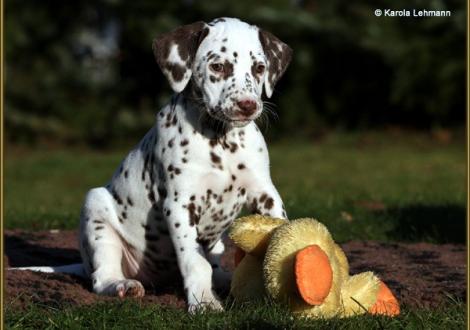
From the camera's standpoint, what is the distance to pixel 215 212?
513 centimetres

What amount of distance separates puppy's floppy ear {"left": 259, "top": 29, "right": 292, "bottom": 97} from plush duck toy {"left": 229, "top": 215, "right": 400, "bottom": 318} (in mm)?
974

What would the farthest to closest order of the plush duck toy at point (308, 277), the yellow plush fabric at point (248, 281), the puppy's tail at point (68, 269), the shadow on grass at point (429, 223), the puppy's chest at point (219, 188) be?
1. the shadow on grass at point (429, 223)
2. the puppy's tail at point (68, 269)
3. the puppy's chest at point (219, 188)
4. the yellow plush fabric at point (248, 281)
5. the plush duck toy at point (308, 277)

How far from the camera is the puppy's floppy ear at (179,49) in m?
5.09

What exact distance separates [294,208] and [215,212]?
10.2 feet

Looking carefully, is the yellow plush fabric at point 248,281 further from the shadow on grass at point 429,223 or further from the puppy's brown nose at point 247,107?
the shadow on grass at point 429,223

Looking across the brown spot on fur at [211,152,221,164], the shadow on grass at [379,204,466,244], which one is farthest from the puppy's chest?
the shadow on grass at [379,204,466,244]

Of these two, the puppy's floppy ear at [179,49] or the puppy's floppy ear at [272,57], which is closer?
the puppy's floppy ear at [179,49]

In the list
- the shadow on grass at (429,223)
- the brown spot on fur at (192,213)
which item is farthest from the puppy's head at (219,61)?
the shadow on grass at (429,223)

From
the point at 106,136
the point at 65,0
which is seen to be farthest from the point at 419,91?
the point at 65,0

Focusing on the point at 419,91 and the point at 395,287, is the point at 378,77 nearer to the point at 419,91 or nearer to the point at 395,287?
the point at 419,91

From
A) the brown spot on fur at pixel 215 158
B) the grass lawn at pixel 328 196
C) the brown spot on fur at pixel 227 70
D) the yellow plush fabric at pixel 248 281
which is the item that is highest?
the brown spot on fur at pixel 227 70

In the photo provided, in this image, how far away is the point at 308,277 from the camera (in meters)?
4.21

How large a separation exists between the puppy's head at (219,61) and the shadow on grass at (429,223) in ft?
9.19

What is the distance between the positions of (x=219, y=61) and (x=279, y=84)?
1156cm
